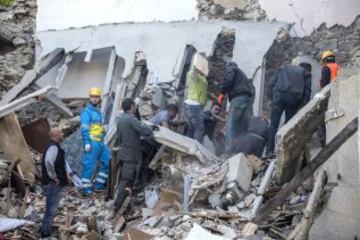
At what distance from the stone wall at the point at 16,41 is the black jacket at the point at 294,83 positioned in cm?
583

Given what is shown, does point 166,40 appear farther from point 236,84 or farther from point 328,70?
point 328,70

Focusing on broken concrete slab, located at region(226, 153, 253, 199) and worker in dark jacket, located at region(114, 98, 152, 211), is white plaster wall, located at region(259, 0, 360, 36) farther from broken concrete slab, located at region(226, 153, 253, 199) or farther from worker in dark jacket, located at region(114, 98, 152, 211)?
worker in dark jacket, located at region(114, 98, 152, 211)

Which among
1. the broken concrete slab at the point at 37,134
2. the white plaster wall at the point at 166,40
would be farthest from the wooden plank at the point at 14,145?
the white plaster wall at the point at 166,40

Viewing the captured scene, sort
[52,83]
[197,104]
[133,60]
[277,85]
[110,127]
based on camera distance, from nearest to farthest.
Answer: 1. [277,85]
2. [197,104]
3. [110,127]
4. [133,60]
5. [52,83]

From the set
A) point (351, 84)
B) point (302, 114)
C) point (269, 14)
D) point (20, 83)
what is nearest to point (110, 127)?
point (20, 83)

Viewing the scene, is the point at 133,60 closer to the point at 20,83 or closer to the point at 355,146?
the point at 20,83

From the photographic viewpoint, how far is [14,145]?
34.8ft

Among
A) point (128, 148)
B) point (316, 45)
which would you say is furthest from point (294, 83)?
point (128, 148)

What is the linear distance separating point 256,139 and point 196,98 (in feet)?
4.94

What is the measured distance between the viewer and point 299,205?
26.8 feet

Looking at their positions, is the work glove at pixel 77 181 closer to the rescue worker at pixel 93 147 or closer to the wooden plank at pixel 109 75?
the rescue worker at pixel 93 147

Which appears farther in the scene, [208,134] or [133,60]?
[133,60]

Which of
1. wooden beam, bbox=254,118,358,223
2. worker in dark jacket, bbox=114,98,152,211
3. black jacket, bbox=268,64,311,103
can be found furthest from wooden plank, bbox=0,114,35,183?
wooden beam, bbox=254,118,358,223

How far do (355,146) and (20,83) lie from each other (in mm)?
7851
